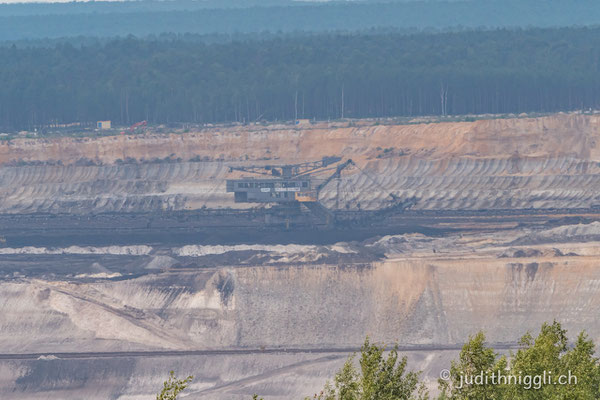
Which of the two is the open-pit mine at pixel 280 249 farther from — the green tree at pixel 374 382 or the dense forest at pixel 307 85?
the green tree at pixel 374 382

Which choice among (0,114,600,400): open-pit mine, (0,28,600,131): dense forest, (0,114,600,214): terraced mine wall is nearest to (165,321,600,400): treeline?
(0,114,600,400): open-pit mine

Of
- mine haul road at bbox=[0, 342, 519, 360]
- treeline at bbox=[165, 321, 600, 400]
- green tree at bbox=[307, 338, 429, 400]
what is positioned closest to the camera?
green tree at bbox=[307, 338, 429, 400]

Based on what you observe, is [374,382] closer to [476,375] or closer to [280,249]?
[476,375]

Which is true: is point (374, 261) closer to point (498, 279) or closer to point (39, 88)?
point (498, 279)

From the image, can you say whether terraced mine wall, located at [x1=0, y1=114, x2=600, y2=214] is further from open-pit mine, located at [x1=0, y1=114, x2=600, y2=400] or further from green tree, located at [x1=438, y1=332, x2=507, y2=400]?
green tree, located at [x1=438, y1=332, x2=507, y2=400]

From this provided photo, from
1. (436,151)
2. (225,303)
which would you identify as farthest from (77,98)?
(225,303)

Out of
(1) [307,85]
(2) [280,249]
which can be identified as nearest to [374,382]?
(2) [280,249]
